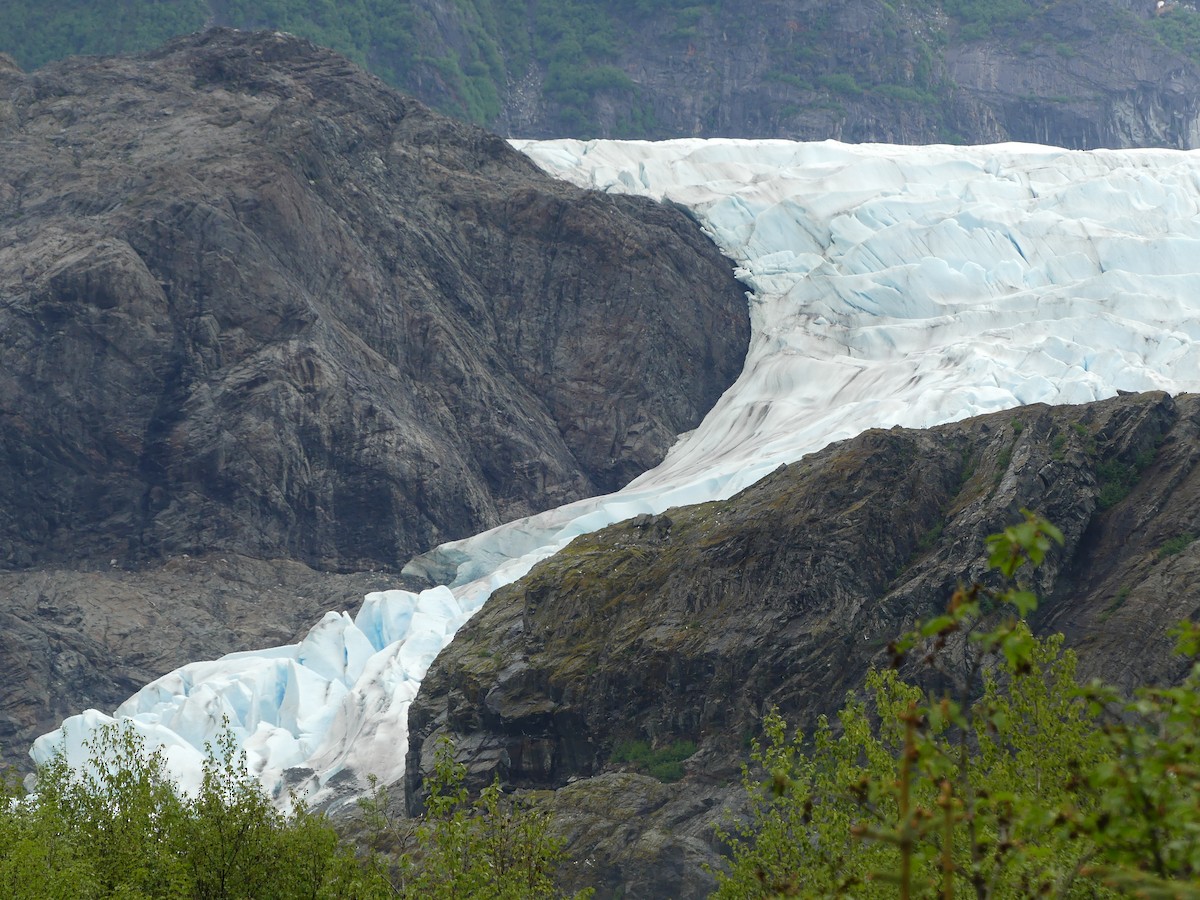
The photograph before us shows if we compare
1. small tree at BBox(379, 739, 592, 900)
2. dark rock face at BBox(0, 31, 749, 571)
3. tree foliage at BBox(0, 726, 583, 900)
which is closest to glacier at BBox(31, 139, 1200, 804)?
dark rock face at BBox(0, 31, 749, 571)

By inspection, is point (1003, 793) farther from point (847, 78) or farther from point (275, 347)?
point (847, 78)

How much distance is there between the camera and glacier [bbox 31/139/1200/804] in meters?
54.9

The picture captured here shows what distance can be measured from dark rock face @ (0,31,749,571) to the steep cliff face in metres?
0.14

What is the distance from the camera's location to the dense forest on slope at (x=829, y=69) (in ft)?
508

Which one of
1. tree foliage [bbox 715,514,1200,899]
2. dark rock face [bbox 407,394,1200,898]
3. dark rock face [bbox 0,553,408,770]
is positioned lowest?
dark rock face [bbox 0,553,408,770]

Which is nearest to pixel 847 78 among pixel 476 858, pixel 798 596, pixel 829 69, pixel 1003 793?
pixel 829 69

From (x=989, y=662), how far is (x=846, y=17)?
129 metres

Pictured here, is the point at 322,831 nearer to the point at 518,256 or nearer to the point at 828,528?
the point at 828,528

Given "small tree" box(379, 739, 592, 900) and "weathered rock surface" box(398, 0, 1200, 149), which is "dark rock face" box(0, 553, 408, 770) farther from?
"weathered rock surface" box(398, 0, 1200, 149)

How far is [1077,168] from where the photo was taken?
9375cm

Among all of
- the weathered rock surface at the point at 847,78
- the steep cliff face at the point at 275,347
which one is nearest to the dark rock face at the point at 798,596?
the steep cliff face at the point at 275,347

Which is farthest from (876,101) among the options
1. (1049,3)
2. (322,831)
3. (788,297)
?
(322,831)

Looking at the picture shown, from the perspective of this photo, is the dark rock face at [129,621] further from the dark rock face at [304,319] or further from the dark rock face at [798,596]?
the dark rock face at [798,596]

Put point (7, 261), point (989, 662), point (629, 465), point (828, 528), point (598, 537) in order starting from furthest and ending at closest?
point (629, 465), point (7, 261), point (598, 537), point (828, 528), point (989, 662)
